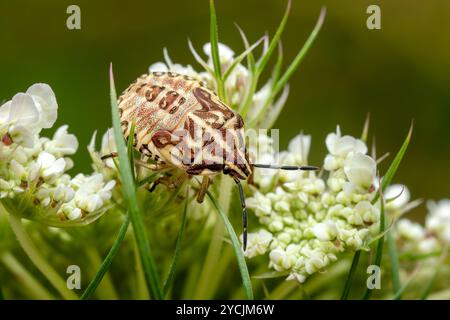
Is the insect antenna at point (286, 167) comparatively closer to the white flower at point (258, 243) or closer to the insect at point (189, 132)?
the insect at point (189, 132)

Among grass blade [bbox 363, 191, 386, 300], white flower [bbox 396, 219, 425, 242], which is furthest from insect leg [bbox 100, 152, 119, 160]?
white flower [bbox 396, 219, 425, 242]

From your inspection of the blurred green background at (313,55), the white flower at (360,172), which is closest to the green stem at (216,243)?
the white flower at (360,172)

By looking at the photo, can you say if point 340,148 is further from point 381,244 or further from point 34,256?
point 34,256

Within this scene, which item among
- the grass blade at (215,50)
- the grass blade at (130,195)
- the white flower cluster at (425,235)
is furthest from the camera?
the white flower cluster at (425,235)

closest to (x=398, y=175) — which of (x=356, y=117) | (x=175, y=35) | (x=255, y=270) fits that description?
(x=356, y=117)

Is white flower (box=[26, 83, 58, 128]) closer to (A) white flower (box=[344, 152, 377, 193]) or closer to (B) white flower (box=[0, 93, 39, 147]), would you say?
(B) white flower (box=[0, 93, 39, 147])
